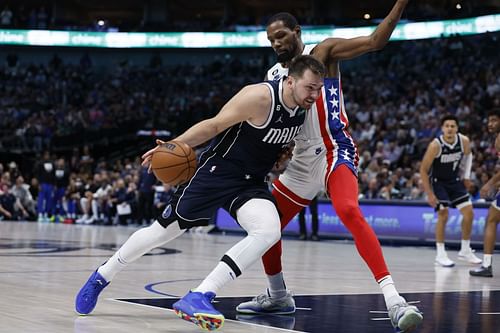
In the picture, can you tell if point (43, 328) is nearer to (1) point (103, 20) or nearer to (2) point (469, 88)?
(2) point (469, 88)

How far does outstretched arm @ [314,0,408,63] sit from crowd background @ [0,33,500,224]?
985 cm

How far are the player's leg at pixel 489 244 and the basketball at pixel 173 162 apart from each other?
16.9 ft

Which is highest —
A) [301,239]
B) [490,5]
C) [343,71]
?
[490,5]

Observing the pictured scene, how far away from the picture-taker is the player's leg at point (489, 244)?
29.6 ft

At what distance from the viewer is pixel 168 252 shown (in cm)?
1105

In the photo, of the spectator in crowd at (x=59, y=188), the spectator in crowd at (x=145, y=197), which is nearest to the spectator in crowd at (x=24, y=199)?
the spectator in crowd at (x=59, y=188)

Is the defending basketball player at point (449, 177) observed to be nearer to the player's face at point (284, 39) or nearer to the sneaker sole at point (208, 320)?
the player's face at point (284, 39)

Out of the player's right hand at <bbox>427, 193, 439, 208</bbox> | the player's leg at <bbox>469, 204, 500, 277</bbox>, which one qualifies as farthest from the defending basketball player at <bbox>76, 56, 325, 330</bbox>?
the player's right hand at <bbox>427, 193, 439, 208</bbox>

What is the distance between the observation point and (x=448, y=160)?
1086 centimetres

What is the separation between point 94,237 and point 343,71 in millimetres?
17046

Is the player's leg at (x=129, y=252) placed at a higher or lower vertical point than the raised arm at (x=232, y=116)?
lower

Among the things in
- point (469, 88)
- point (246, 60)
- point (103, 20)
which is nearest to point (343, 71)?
point (246, 60)

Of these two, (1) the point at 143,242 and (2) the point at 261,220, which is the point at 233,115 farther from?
(1) the point at 143,242

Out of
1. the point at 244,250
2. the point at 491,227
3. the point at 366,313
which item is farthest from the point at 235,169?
the point at 491,227
